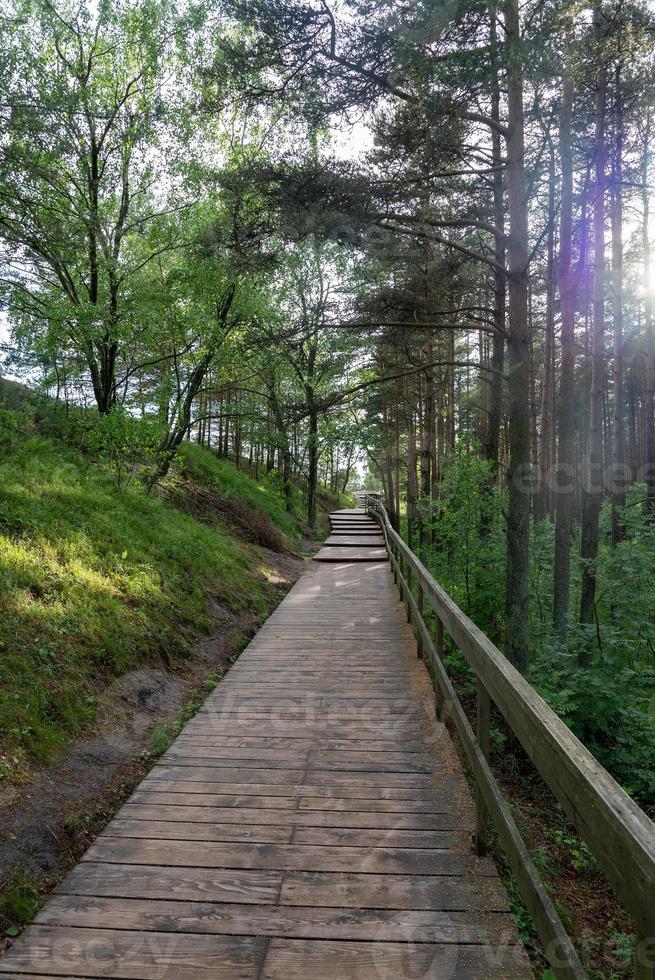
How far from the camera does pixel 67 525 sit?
6.33 meters

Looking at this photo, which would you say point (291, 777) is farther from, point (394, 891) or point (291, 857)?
point (394, 891)

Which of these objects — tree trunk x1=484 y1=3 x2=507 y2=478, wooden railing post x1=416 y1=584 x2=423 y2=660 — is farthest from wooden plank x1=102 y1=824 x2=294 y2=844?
tree trunk x1=484 y1=3 x2=507 y2=478

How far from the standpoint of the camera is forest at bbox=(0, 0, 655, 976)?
5.71 metres

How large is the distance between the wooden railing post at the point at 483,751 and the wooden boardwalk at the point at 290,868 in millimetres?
81

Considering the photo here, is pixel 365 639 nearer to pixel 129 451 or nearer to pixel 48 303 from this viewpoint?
pixel 129 451

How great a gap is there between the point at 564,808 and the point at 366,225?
6.50m

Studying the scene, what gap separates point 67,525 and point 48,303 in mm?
4881

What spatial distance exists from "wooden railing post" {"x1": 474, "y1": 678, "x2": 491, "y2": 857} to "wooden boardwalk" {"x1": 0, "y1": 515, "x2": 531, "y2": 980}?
81mm

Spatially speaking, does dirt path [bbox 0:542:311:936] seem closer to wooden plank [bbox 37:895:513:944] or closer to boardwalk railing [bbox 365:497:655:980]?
wooden plank [bbox 37:895:513:944]

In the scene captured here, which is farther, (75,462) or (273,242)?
(75,462)

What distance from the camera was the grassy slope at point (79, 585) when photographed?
4031mm

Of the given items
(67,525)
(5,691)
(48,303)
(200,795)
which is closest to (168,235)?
(48,303)

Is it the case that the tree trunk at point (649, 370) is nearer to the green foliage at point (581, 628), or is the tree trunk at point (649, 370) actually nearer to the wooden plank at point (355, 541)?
the green foliage at point (581, 628)

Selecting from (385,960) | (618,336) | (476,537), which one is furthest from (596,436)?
(385,960)
